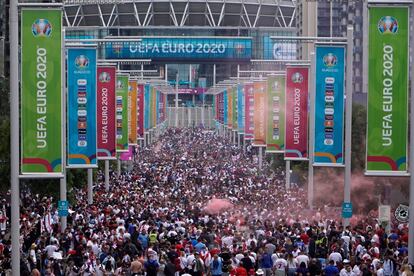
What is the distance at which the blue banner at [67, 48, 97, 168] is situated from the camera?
1115 inches

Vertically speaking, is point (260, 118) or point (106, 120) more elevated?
point (106, 120)

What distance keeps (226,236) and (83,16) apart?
145784 mm

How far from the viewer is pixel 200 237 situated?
1084 inches

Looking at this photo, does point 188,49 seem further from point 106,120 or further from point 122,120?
point 106,120

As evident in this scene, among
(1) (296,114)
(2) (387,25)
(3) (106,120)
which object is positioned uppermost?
(2) (387,25)

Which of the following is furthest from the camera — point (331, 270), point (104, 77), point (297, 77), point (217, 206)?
point (217, 206)

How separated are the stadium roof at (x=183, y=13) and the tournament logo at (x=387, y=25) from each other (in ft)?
474

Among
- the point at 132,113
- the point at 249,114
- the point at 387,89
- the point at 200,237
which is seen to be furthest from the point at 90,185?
the point at 387,89

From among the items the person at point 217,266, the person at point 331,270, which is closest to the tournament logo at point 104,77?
the person at point 217,266

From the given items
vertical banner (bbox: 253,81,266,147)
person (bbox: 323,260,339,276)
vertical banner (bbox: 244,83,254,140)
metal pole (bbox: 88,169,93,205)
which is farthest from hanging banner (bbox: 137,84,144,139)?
person (bbox: 323,260,339,276)

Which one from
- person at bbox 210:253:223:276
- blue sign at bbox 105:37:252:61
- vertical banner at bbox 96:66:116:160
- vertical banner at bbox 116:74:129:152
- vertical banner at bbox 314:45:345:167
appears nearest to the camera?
person at bbox 210:253:223:276

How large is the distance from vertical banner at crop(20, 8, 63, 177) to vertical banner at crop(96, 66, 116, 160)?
1432cm

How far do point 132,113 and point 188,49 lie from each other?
115 meters

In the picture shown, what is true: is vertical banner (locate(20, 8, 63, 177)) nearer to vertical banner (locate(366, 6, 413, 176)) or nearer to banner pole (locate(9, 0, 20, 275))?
banner pole (locate(9, 0, 20, 275))
